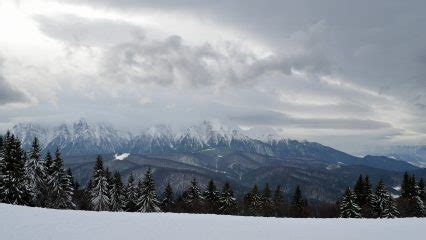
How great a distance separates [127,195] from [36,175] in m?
21.4

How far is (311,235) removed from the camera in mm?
25609

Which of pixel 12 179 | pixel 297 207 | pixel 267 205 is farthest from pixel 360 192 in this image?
pixel 12 179

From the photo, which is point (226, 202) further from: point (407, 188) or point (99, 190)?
point (407, 188)

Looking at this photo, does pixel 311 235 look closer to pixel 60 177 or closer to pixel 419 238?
pixel 419 238

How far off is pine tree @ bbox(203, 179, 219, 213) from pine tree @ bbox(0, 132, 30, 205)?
35119mm

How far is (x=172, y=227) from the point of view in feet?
83.3

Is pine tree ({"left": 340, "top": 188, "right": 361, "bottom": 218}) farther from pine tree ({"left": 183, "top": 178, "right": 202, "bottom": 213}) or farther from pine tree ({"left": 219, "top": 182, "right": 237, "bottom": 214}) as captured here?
pine tree ({"left": 183, "top": 178, "right": 202, "bottom": 213})

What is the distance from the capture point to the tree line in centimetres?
5532

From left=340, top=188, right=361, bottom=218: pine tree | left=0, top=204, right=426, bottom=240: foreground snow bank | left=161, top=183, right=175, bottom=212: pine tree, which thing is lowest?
left=161, top=183, right=175, bottom=212: pine tree

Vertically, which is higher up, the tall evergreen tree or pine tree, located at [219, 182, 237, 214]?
the tall evergreen tree

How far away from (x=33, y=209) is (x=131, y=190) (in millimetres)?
A: 53502

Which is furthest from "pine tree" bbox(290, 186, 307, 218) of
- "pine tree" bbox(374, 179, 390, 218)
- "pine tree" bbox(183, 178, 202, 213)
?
"pine tree" bbox(183, 178, 202, 213)

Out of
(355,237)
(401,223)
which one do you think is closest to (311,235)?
(355,237)

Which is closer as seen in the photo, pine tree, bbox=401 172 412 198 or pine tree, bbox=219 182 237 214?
pine tree, bbox=401 172 412 198
